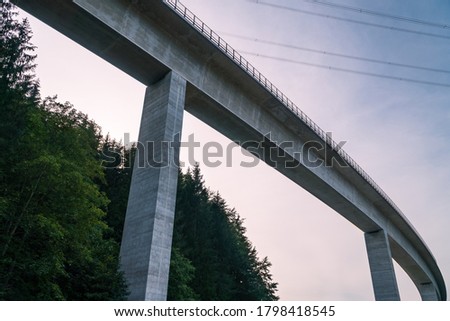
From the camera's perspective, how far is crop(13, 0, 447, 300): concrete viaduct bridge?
17922 millimetres

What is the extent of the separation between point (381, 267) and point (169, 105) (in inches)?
1191

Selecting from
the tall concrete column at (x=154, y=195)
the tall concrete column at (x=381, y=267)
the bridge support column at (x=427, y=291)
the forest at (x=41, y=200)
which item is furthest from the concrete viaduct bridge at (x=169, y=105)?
the bridge support column at (x=427, y=291)

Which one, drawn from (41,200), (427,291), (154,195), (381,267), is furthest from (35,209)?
(427,291)

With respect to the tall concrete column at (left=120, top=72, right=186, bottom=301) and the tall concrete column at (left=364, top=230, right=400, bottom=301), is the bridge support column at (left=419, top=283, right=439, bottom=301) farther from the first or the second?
the tall concrete column at (left=120, top=72, right=186, bottom=301)

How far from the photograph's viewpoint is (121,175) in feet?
120

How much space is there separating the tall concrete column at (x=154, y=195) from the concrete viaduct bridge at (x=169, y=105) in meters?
0.04

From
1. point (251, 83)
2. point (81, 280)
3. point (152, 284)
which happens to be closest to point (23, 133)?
point (81, 280)

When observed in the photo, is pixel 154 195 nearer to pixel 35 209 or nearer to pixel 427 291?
pixel 35 209

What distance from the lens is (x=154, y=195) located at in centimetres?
1830

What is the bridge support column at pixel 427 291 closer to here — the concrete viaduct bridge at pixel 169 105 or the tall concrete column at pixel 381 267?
the tall concrete column at pixel 381 267

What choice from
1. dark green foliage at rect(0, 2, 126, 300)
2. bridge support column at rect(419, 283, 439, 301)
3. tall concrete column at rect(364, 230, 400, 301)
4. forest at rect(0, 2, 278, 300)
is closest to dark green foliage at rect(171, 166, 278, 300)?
tall concrete column at rect(364, 230, 400, 301)

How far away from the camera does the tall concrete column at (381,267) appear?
126 feet

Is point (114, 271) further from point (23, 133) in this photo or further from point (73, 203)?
point (23, 133)

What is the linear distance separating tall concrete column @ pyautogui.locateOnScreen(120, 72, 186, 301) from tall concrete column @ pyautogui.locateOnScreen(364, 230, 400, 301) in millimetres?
28758
